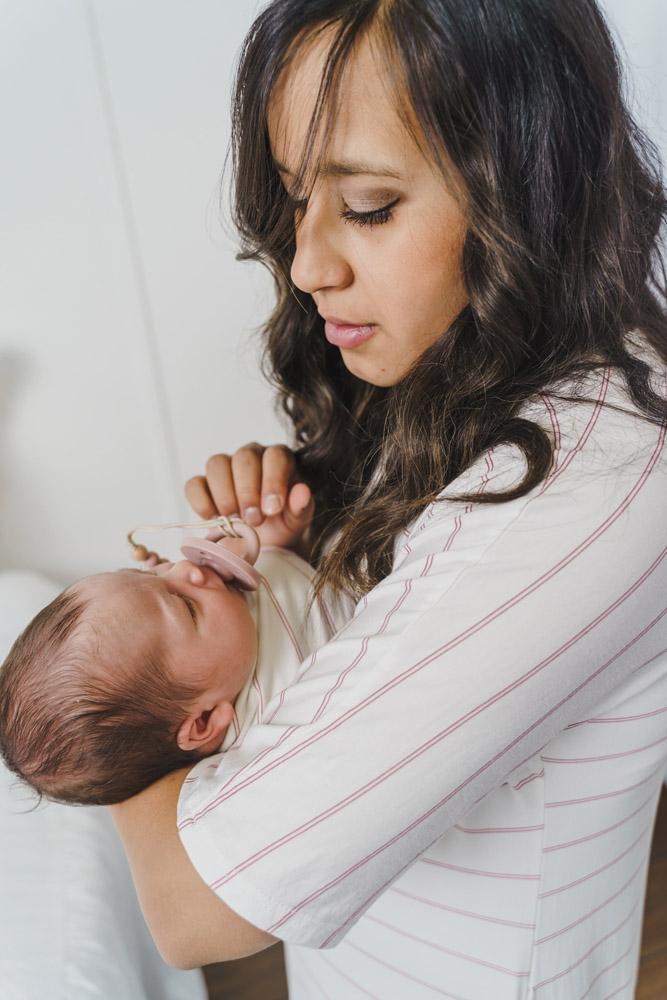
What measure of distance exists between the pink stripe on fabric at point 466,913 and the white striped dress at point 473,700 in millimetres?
76

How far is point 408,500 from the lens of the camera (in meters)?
0.97

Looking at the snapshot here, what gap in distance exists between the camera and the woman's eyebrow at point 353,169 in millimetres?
841

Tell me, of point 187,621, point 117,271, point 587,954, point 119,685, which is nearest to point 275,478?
point 187,621

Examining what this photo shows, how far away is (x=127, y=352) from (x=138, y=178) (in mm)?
402

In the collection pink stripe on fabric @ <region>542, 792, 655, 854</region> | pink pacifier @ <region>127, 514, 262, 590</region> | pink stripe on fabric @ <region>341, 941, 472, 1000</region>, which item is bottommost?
pink stripe on fabric @ <region>341, 941, 472, 1000</region>

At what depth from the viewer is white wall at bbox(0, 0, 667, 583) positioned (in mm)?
1851

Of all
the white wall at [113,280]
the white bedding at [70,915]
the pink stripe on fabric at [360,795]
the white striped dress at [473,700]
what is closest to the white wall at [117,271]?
the white wall at [113,280]

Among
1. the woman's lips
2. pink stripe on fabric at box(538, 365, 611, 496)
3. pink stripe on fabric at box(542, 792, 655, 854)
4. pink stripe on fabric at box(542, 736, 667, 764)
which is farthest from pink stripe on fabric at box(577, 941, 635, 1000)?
the woman's lips

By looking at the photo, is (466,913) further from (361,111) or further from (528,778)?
(361,111)

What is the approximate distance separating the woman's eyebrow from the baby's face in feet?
1.78

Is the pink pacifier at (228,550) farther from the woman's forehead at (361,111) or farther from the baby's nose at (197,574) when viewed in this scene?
the woman's forehead at (361,111)

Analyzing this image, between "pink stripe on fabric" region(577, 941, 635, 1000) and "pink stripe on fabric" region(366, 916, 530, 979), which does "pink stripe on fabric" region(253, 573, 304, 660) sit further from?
"pink stripe on fabric" region(577, 941, 635, 1000)

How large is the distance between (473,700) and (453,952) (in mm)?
432

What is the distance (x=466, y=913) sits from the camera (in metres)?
0.93
